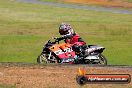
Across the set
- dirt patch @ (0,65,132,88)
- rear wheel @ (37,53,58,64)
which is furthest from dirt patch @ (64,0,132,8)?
dirt patch @ (0,65,132,88)

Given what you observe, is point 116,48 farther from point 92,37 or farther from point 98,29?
point 98,29

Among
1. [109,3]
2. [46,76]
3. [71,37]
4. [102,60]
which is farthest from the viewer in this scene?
[109,3]

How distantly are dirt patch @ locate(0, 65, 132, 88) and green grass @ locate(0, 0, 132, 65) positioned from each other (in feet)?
22.7

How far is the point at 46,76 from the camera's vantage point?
15.6 meters

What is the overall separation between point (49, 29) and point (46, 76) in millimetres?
23594

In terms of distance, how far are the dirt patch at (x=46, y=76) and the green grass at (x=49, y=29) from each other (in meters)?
6.91

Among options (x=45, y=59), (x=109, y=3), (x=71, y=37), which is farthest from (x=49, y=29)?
(x=109, y=3)

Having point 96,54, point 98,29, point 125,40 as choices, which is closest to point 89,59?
point 96,54

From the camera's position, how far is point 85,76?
11.8 m

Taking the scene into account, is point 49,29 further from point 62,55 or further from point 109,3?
point 109,3

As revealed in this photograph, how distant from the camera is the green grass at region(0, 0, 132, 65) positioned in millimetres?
27453

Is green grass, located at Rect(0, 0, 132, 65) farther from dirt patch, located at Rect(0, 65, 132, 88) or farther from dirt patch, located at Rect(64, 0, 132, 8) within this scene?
dirt patch, located at Rect(0, 65, 132, 88)

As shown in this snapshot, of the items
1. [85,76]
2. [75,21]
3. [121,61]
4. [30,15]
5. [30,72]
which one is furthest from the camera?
[30,15]

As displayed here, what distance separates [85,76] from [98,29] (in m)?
27.8
